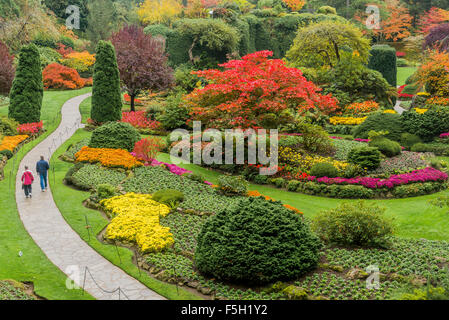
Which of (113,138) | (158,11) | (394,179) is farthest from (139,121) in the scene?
(158,11)

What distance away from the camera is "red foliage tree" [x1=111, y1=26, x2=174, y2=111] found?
27359mm

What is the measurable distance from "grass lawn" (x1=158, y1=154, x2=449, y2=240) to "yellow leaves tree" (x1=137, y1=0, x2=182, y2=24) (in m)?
Answer: 36.5

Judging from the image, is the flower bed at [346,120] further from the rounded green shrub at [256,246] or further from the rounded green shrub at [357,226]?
the rounded green shrub at [256,246]

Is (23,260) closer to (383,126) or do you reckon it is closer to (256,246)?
(256,246)

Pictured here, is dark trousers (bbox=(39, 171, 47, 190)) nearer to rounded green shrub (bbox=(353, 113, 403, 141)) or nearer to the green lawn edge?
the green lawn edge

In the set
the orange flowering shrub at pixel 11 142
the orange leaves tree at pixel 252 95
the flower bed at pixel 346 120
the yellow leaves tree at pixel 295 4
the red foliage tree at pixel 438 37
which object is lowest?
the flower bed at pixel 346 120

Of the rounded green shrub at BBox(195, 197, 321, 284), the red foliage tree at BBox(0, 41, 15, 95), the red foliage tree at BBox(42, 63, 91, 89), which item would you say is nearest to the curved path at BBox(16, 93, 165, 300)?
the rounded green shrub at BBox(195, 197, 321, 284)

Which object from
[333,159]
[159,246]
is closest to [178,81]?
[333,159]

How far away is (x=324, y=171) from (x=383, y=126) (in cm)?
686

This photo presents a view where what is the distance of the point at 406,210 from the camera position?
14.3 m

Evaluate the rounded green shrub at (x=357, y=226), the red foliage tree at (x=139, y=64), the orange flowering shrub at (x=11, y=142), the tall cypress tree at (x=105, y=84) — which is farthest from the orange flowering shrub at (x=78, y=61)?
the rounded green shrub at (x=357, y=226)

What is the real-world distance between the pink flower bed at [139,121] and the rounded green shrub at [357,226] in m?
16.0

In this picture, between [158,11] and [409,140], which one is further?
[158,11]

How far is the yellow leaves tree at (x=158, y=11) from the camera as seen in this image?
165 ft
